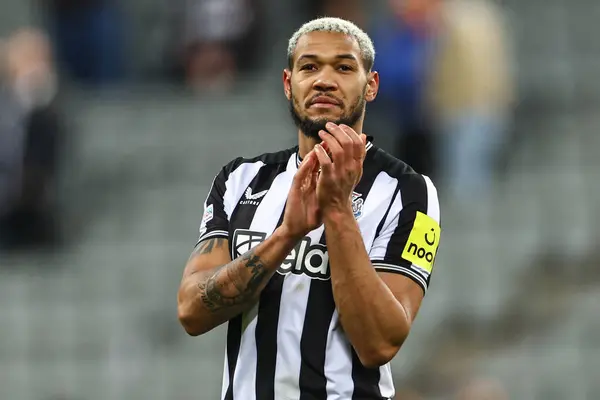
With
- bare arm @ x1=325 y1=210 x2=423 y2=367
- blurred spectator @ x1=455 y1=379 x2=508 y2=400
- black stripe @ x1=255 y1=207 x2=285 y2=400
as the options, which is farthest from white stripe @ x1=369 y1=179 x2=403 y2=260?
blurred spectator @ x1=455 y1=379 x2=508 y2=400

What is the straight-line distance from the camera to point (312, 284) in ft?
15.0

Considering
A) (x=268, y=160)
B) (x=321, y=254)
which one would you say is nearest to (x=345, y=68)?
(x=268, y=160)

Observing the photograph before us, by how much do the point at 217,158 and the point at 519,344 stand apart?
3.33 m

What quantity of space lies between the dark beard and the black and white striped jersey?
0.25m

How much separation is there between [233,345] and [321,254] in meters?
0.45

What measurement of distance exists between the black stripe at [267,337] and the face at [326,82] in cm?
55

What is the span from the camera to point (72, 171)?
12227 millimetres

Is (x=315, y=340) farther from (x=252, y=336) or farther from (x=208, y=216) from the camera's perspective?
(x=208, y=216)

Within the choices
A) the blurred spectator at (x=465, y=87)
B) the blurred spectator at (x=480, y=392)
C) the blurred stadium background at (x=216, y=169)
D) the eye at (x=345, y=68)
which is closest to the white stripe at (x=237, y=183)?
the eye at (x=345, y=68)

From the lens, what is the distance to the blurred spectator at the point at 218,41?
40.1 feet

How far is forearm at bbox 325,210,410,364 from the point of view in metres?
4.31

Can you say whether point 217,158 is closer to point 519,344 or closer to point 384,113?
point 384,113

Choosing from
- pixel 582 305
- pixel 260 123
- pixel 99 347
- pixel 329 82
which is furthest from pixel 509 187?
pixel 329 82

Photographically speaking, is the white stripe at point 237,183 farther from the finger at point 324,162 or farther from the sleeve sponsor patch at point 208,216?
the finger at point 324,162
